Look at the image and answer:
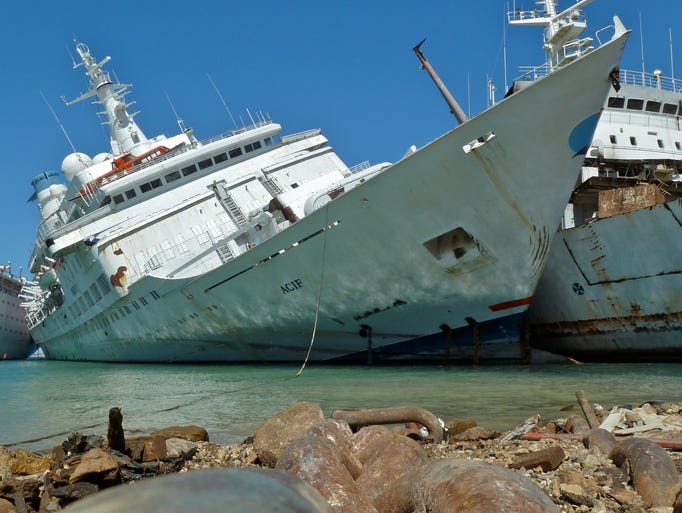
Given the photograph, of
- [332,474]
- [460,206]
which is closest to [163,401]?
[460,206]

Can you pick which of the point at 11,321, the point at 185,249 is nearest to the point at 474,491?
the point at 185,249

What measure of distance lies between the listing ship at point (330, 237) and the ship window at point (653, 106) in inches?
123

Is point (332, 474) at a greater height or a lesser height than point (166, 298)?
lesser

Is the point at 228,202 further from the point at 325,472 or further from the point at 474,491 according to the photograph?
the point at 474,491

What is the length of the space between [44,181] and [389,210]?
27933mm

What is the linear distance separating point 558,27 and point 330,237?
12346 millimetres

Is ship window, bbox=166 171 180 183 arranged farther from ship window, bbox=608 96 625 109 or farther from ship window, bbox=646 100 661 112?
ship window, bbox=646 100 661 112

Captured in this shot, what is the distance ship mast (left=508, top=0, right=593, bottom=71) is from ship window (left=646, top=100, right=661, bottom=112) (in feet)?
9.04

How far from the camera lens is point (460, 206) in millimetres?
12570

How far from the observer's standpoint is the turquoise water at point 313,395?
7812 millimetres

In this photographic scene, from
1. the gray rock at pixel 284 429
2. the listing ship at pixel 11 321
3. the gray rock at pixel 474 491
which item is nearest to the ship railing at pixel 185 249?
the gray rock at pixel 284 429

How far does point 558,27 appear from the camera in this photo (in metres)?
20.6

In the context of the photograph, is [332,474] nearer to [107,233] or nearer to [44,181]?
[107,233]

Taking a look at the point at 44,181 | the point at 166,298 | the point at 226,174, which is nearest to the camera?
the point at 166,298
